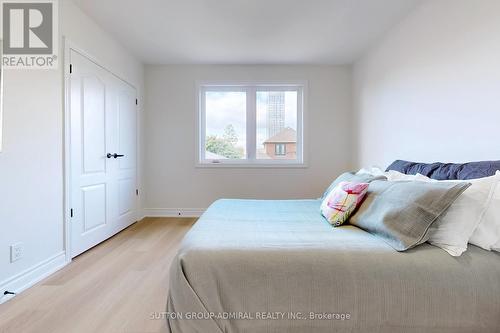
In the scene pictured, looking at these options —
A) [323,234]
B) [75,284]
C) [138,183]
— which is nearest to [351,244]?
[323,234]

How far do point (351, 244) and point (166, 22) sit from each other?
2738 millimetres

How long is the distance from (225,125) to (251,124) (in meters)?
0.41

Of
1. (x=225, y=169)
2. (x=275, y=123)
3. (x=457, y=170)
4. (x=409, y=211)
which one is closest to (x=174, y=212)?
(x=225, y=169)

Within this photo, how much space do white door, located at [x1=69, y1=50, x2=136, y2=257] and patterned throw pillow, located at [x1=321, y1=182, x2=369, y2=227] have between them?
7.65 ft

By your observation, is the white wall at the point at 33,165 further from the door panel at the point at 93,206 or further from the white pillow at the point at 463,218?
the white pillow at the point at 463,218

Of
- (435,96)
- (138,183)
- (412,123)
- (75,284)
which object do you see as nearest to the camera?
(75,284)

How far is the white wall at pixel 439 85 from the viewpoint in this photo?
68.6 inches

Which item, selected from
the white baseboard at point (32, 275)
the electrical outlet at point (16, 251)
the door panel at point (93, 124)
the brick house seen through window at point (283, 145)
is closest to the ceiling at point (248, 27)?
Answer: the door panel at point (93, 124)

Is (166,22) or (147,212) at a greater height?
(166,22)

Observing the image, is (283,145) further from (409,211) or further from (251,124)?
(409,211)

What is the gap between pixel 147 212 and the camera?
4.10 metres

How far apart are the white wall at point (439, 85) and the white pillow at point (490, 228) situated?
58 centimetres

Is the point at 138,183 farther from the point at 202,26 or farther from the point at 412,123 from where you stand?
the point at 412,123

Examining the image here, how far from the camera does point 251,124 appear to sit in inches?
161
